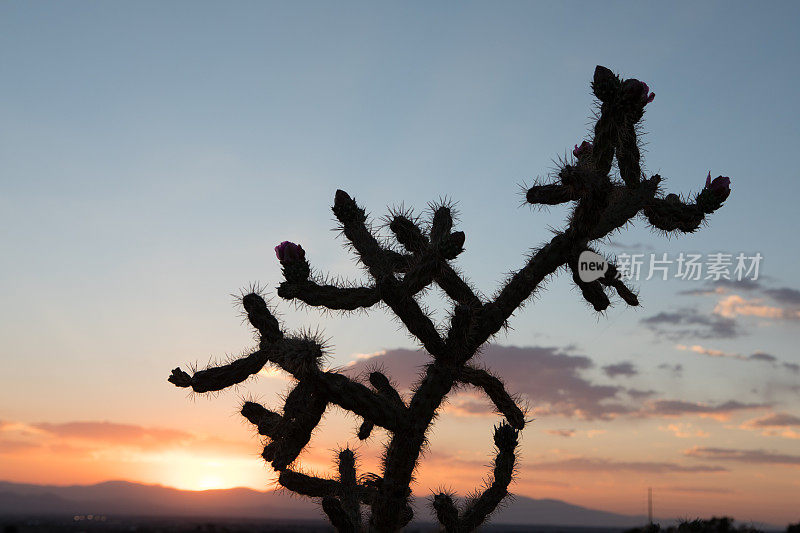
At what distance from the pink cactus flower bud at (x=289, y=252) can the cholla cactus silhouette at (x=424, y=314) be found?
11 mm

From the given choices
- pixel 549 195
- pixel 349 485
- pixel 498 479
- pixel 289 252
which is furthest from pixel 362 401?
pixel 549 195

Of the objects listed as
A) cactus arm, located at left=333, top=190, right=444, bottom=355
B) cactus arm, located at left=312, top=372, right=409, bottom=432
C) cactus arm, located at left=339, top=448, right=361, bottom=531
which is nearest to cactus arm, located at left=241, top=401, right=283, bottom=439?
cactus arm, located at left=339, top=448, right=361, bottom=531

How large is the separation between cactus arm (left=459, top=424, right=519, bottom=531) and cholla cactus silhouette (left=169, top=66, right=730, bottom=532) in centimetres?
1

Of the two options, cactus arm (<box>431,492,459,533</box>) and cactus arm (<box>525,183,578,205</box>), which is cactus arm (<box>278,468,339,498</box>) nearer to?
cactus arm (<box>431,492,459,533</box>)

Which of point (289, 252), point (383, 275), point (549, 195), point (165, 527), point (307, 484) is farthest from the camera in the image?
point (165, 527)

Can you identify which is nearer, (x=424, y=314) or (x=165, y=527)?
(x=424, y=314)

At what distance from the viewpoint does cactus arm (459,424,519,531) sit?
747 centimetres

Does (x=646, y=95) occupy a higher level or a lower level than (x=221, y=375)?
higher

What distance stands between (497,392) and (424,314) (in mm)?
1533

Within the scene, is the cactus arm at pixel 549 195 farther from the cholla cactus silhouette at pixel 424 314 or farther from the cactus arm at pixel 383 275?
the cactus arm at pixel 383 275

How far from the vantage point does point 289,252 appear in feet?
22.8

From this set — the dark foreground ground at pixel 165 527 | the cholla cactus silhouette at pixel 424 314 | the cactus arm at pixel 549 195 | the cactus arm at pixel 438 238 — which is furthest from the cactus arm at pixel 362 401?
the dark foreground ground at pixel 165 527

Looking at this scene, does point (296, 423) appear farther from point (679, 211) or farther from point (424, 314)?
point (679, 211)

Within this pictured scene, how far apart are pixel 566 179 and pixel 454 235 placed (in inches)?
46.6
